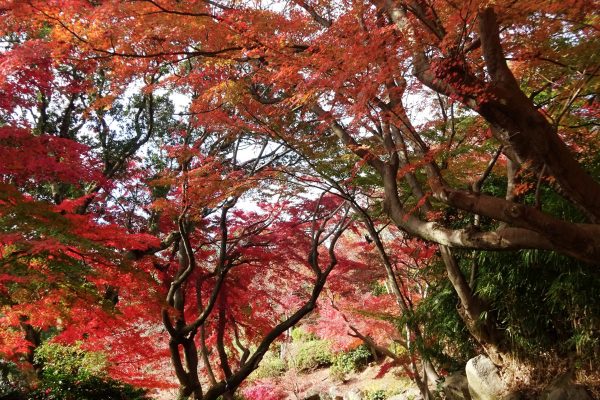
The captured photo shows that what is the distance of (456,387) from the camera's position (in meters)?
6.18

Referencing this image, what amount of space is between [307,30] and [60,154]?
517 cm

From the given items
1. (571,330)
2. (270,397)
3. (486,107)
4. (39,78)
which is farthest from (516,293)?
(270,397)

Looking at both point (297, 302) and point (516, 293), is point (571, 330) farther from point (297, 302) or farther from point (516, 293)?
point (297, 302)

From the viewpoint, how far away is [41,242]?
12.7ft

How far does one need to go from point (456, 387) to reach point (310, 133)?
4.67 meters

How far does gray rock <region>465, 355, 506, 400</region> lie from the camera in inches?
209

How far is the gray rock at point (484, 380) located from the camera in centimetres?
532

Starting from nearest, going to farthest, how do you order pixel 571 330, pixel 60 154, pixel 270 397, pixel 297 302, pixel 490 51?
1. pixel 490 51
2. pixel 571 330
3. pixel 60 154
4. pixel 270 397
5. pixel 297 302

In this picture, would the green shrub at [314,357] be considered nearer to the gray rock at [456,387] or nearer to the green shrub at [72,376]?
the green shrub at [72,376]

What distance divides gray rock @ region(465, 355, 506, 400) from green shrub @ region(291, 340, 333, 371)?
11.5 metres

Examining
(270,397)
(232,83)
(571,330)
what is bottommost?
(270,397)

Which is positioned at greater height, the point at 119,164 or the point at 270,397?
the point at 119,164

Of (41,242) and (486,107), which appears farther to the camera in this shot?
(41,242)

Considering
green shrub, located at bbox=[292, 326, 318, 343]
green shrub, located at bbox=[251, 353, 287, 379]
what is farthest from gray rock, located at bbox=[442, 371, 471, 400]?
green shrub, located at bbox=[292, 326, 318, 343]
